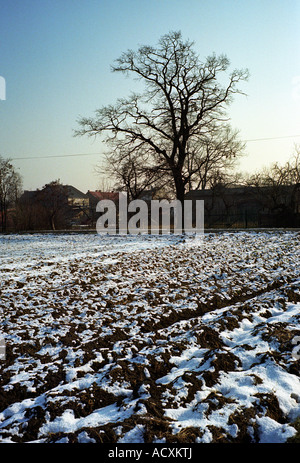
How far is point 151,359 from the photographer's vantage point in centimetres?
414

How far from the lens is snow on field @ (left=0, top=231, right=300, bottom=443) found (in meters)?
2.95

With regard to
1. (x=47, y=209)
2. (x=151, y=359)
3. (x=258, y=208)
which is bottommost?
(x=151, y=359)

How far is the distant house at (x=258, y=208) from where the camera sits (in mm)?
27359

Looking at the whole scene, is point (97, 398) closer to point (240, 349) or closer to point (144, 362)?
point (144, 362)

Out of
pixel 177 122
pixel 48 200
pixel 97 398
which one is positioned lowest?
pixel 97 398

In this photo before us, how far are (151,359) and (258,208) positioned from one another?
40191 mm

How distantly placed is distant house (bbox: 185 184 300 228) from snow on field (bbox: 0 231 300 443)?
20.5m

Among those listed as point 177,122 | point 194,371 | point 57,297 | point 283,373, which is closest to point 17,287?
point 57,297

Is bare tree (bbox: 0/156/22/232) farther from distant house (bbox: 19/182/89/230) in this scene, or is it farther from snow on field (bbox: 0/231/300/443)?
snow on field (bbox: 0/231/300/443)

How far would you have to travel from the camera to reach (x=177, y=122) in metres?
28.8

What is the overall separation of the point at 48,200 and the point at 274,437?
38233mm

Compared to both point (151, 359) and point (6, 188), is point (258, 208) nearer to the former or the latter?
point (6, 188)

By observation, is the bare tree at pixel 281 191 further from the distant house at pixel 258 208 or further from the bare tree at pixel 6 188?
the bare tree at pixel 6 188

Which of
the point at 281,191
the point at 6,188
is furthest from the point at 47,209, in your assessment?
the point at 281,191
